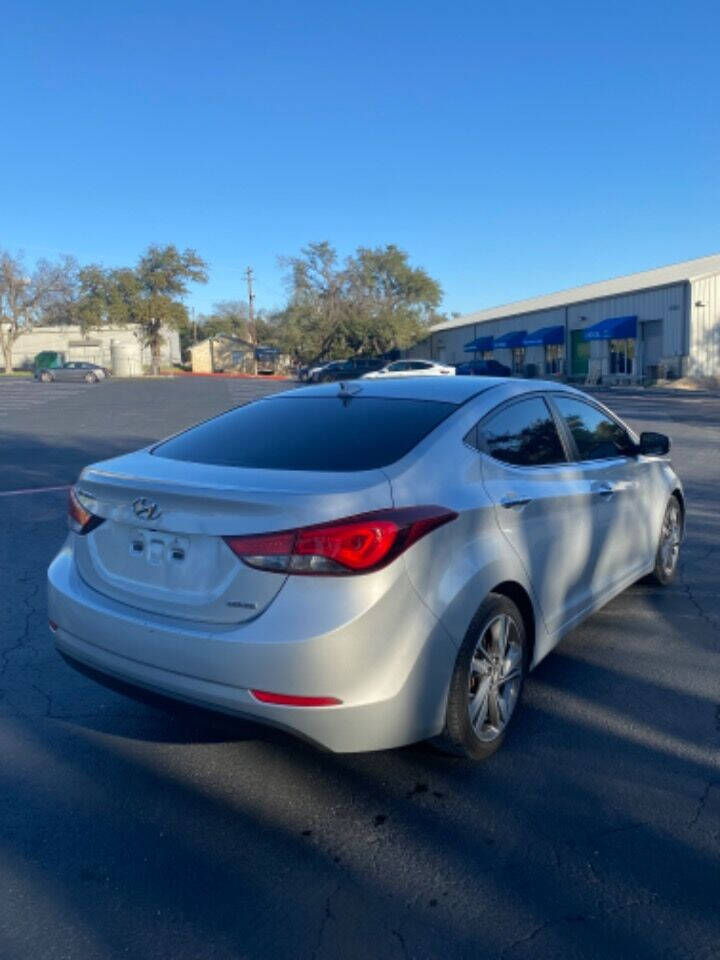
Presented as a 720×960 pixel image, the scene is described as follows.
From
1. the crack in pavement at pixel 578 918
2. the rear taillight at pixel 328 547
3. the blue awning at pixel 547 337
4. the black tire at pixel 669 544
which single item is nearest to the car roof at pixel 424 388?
the rear taillight at pixel 328 547

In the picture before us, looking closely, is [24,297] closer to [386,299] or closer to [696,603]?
[386,299]

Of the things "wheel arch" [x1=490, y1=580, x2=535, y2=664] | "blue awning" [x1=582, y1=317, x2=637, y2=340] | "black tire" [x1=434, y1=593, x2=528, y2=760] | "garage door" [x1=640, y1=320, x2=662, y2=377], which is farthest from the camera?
"blue awning" [x1=582, y1=317, x2=637, y2=340]

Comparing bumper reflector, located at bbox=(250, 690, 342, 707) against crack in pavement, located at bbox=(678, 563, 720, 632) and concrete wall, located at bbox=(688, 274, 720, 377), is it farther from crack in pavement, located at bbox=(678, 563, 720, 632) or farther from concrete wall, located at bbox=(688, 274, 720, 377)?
concrete wall, located at bbox=(688, 274, 720, 377)

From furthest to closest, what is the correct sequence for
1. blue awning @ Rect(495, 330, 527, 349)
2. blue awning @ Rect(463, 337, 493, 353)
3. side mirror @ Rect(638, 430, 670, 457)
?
1. blue awning @ Rect(463, 337, 493, 353)
2. blue awning @ Rect(495, 330, 527, 349)
3. side mirror @ Rect(638, 430, 670, 457)

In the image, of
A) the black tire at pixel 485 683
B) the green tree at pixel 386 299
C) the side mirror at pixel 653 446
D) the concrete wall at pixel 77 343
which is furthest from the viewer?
the concrete wall at pixel 77 343

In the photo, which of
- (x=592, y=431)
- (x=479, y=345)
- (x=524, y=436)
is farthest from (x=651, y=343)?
(x=524, y=436)

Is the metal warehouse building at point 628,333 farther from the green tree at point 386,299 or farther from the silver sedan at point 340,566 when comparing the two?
the silver sedan at point 340,566

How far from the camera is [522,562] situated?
133 inches

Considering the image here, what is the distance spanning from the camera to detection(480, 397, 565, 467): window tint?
359cm

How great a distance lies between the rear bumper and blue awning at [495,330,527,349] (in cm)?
4697

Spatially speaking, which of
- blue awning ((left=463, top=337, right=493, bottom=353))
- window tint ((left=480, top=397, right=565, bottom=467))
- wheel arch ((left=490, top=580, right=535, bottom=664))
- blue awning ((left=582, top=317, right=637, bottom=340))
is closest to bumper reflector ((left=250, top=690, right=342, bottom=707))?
wheel arch ((left=490, top=580, right=535, bottom=664))

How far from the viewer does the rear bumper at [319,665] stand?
2.62 m

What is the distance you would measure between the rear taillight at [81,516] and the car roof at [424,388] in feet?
4.17

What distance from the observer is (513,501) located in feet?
11.1
